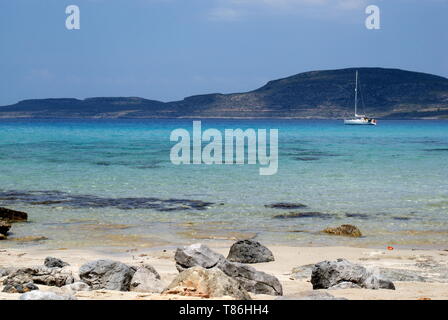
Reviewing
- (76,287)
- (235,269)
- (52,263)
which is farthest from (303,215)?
(76,287)

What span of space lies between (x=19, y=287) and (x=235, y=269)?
2.97 metres

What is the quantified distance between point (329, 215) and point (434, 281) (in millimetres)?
9155

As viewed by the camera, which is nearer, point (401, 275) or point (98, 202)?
→ point (401, 275)

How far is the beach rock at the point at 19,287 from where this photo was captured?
834 cm

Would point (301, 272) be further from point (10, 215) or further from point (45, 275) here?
point (10, 215)

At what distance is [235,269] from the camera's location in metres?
9.50

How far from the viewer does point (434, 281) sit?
1051 centimetres

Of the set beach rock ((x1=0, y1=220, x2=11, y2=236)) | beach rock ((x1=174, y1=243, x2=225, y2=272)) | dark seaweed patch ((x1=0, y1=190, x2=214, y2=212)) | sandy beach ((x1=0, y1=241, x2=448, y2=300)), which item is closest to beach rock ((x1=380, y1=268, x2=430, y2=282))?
sandy beach ((x1=0, y1=241, x2=448, y2=300))

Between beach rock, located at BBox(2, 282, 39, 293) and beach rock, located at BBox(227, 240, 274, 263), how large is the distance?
4.66 m

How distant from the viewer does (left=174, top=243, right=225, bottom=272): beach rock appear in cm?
990

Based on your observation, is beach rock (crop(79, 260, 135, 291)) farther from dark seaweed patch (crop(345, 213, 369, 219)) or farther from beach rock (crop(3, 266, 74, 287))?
dark seaweed patch (crop(345, 213, 369, 219))
